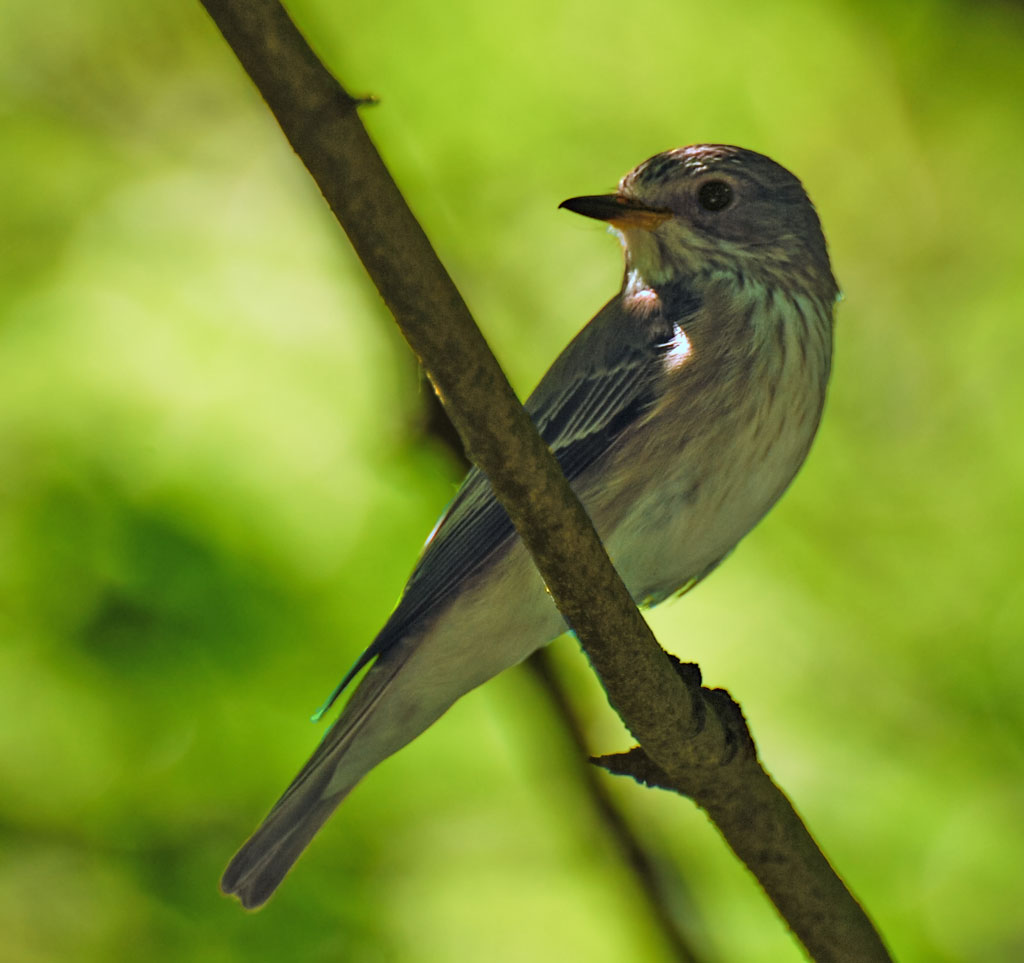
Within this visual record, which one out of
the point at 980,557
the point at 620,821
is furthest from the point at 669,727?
the point at 980,557

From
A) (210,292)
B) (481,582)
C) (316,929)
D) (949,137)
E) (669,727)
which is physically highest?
(949,137)

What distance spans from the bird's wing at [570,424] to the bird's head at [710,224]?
0.22m

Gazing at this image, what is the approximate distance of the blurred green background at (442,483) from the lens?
347 centimetres

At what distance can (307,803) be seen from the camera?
11.2 feet

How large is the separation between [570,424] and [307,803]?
1251 millimetres

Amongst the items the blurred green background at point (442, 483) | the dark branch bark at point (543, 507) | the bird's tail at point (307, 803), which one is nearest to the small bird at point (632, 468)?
the bird's tail at point (307, 803)

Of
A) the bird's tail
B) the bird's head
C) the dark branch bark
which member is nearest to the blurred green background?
the bird's tail

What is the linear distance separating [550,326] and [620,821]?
5.97 feet

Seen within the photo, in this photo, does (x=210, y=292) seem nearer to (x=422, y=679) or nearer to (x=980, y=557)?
(x=422, y=679)

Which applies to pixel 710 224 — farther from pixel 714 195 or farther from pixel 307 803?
pixel 307 803

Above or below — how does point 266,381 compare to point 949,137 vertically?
below

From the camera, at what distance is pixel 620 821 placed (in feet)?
11.7

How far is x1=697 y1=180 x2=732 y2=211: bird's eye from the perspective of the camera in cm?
393

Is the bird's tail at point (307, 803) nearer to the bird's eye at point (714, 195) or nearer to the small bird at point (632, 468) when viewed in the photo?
the small bird at point (632, 468)
